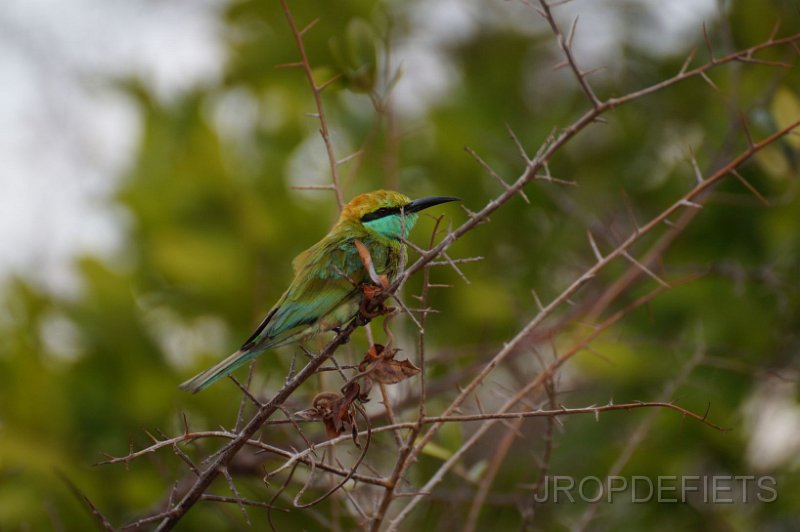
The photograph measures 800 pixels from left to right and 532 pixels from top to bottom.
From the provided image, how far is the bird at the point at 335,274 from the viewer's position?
2.36 m

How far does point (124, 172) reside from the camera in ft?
13.4

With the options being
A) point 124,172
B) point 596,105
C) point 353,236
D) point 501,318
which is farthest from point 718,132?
point 124,172

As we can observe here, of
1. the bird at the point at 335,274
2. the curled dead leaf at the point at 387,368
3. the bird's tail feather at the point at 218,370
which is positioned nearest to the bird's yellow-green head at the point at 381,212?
the bird at the point at 335,274

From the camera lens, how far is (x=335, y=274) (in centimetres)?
246

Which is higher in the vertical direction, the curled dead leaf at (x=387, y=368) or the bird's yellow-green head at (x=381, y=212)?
the bird's yellow-green head at (x=381, y=212)

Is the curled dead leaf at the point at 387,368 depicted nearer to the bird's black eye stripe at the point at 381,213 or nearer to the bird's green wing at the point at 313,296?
the bird's green wing at the point at 313,296

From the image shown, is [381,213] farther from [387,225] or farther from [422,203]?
[422,203]

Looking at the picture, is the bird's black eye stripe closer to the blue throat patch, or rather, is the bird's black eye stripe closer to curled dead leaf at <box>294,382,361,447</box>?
the blue throat patch

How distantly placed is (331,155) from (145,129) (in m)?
2.44

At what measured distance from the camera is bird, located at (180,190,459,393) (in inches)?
92.7

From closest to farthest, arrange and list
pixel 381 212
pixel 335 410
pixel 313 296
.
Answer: pixel 335 410 → pixel 313 296 → pixel 381 212

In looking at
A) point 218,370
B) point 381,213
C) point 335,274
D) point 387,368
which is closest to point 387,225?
point 381,213

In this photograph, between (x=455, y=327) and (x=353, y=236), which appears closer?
(x=353, y=236)

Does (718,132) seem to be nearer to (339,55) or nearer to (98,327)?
(339,55)
